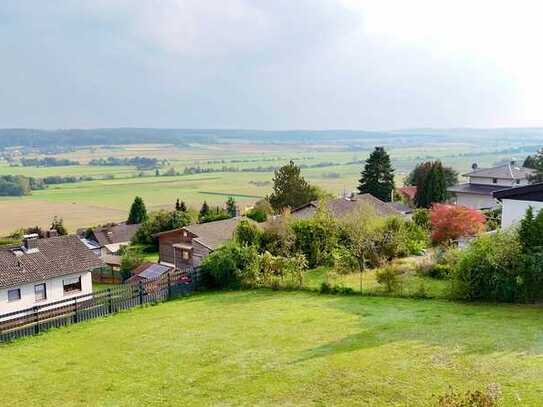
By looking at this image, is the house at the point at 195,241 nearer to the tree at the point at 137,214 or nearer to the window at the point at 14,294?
the window at the point at 14,294

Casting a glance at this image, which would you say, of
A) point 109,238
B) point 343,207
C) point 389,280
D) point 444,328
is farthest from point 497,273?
point 109,238

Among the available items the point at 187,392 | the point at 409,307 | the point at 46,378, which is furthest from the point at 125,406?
the point at 409,307

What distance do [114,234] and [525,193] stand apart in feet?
134

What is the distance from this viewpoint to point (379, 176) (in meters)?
49.5

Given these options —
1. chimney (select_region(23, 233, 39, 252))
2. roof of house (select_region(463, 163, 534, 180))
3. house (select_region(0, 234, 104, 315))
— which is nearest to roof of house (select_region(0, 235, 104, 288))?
house (select_region(0, 234, 104, 315))

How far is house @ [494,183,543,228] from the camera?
67.6ft

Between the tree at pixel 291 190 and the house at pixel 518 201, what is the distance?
1048 inches

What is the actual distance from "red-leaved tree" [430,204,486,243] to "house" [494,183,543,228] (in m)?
4.24

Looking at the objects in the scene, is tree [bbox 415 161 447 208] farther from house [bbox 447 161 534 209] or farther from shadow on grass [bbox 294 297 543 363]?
shadow on grass [bbox 294 297 543 363]

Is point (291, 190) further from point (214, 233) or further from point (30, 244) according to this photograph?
point (30, 244)

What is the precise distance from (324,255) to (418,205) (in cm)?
2537

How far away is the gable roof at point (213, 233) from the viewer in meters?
31.3

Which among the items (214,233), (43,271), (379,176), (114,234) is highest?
(379,176)

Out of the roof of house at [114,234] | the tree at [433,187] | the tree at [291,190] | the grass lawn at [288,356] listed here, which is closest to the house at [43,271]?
the grass lawn at [288,356]
